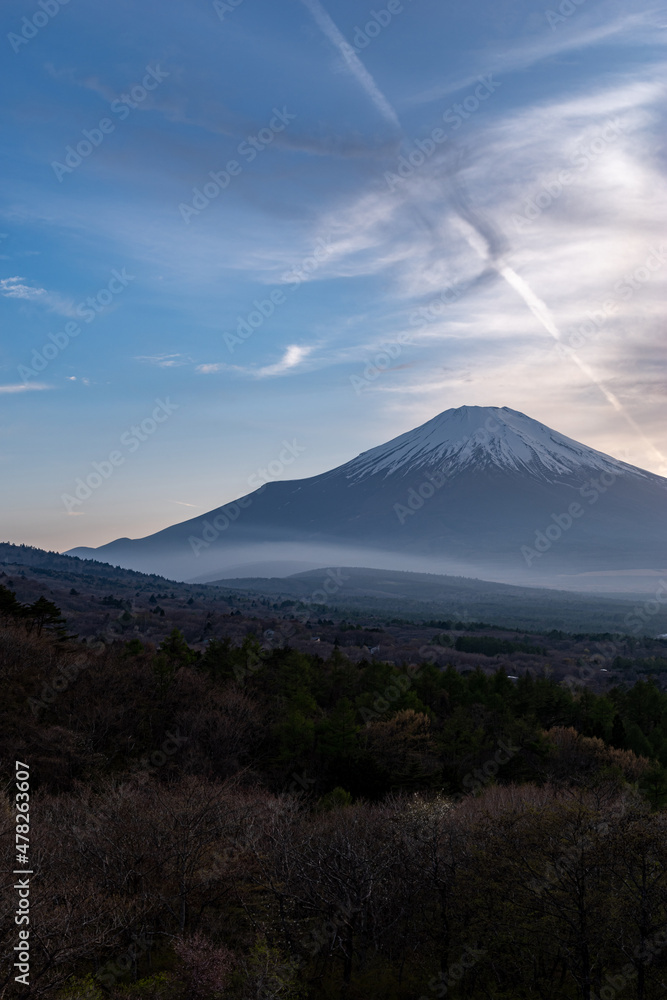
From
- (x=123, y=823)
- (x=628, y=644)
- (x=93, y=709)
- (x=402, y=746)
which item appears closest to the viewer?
(x=123, y=823)

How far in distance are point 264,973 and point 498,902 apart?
33.4 feet

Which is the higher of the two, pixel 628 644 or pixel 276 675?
pixel 276 675

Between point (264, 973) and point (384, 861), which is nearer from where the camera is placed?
point (264, 973)

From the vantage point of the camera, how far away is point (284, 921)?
24750 millimetres

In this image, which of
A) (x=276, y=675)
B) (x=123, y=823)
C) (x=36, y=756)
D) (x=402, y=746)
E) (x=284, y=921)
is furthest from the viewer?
(x=276, y=675)

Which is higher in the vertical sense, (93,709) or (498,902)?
(93,709)

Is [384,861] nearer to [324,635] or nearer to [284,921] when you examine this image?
[284,921]

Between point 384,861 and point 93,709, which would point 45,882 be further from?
point 93,709

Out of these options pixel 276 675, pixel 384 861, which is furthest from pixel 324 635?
pixel 384 861

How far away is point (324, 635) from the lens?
149m

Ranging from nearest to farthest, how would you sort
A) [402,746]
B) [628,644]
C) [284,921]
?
[284,921], [402,746], [628,644]

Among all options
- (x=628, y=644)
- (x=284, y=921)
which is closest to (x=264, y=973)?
(x=284, y=921)

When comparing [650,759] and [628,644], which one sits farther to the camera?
[628,644]

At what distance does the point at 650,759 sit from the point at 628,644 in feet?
392
